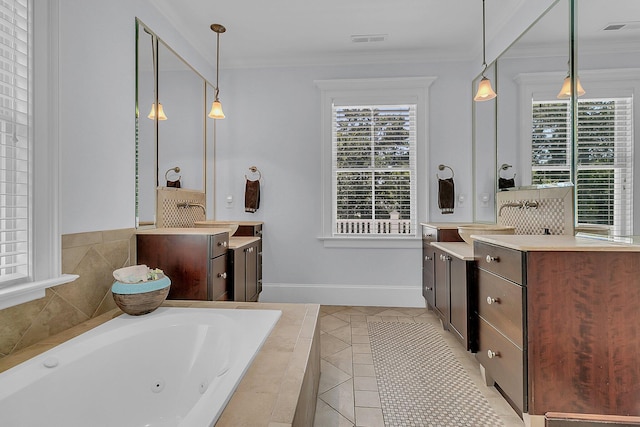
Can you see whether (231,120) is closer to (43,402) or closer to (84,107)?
(84,107)

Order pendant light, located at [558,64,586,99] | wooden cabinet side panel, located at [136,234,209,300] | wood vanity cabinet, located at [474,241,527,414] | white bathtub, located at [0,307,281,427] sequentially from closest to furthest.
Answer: white bathtub, located at [0,307,281,427], wood vanity cabinet, located at [474,241,527,414], pendant light, located at [558,64,586,99], wooden cabinet side panel, located at [136,234,209,300]

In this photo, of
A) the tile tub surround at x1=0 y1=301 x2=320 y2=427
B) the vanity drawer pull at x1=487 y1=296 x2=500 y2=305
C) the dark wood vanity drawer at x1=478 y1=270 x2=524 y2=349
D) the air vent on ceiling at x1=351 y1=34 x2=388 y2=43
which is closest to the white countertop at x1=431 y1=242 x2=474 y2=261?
the dark wood vanity drawer at x1=478 y1=270 x2=524 y2=349

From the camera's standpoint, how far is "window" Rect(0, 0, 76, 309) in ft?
4.63

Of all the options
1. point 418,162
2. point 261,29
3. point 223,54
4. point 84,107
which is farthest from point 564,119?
point 223,54

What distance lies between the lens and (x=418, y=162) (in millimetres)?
3496

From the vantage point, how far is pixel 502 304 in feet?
5.66

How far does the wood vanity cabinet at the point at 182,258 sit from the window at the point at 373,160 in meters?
1.59

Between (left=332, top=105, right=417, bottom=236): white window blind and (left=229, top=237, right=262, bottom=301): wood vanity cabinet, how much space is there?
93 centimetres

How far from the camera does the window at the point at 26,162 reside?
1.41 metres

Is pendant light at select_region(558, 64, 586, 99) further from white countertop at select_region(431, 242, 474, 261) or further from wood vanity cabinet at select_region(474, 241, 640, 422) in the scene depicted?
white countertop at select_region(431, 242, 474, 261)

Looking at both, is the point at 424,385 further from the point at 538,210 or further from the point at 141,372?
the point at 141,372

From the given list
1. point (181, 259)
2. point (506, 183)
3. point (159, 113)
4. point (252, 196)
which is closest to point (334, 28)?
point (159, 113)

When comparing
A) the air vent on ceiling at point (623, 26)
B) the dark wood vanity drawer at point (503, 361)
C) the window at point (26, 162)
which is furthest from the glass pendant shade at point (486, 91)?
the window at point (26, 162)

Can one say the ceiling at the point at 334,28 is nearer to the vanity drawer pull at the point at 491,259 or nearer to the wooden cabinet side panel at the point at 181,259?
the wooden cabinet side panel at the point at 181,259
